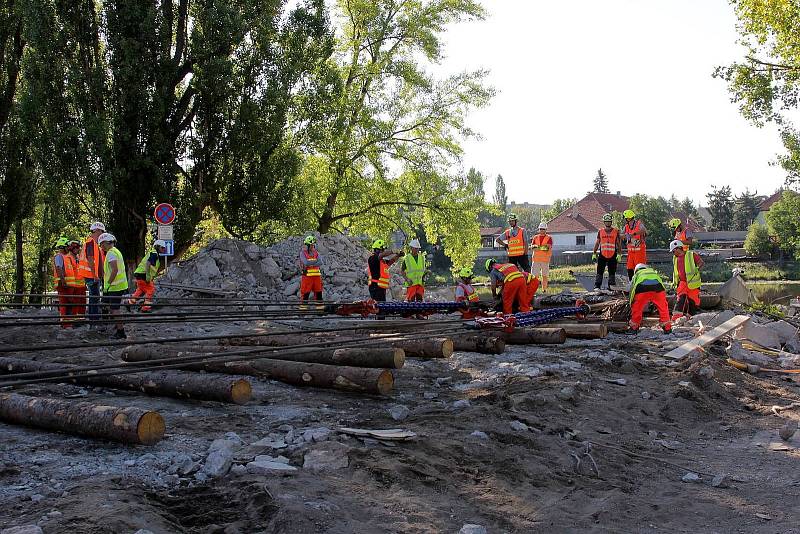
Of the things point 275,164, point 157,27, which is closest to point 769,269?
point 275,164

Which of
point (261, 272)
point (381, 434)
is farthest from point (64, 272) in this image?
point (381, 434)

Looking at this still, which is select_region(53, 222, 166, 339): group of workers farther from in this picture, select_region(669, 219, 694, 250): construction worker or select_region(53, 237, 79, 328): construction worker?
select_region(669, 219, 694, 250): construction worker

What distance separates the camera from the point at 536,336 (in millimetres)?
10438

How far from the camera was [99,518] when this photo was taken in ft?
11.6

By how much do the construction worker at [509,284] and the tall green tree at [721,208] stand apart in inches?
3228

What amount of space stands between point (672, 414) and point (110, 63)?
1814cm

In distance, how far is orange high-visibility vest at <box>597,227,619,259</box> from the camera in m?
16.0

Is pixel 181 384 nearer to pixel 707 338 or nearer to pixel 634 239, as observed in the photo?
pixel 707 338

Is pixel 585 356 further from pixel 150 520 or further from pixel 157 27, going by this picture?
pixel 157 27

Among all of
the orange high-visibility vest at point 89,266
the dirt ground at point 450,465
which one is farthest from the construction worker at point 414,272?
the dirt ground at point 450,465

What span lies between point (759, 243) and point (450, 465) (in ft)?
198

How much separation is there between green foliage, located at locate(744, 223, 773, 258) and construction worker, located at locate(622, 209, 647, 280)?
47.9 metres

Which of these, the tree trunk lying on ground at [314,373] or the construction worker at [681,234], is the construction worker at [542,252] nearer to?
the construction worker at [681,234]

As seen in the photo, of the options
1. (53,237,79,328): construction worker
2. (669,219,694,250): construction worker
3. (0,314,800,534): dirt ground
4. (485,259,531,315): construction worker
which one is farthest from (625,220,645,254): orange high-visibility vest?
(53,237,79,328): construction worker
